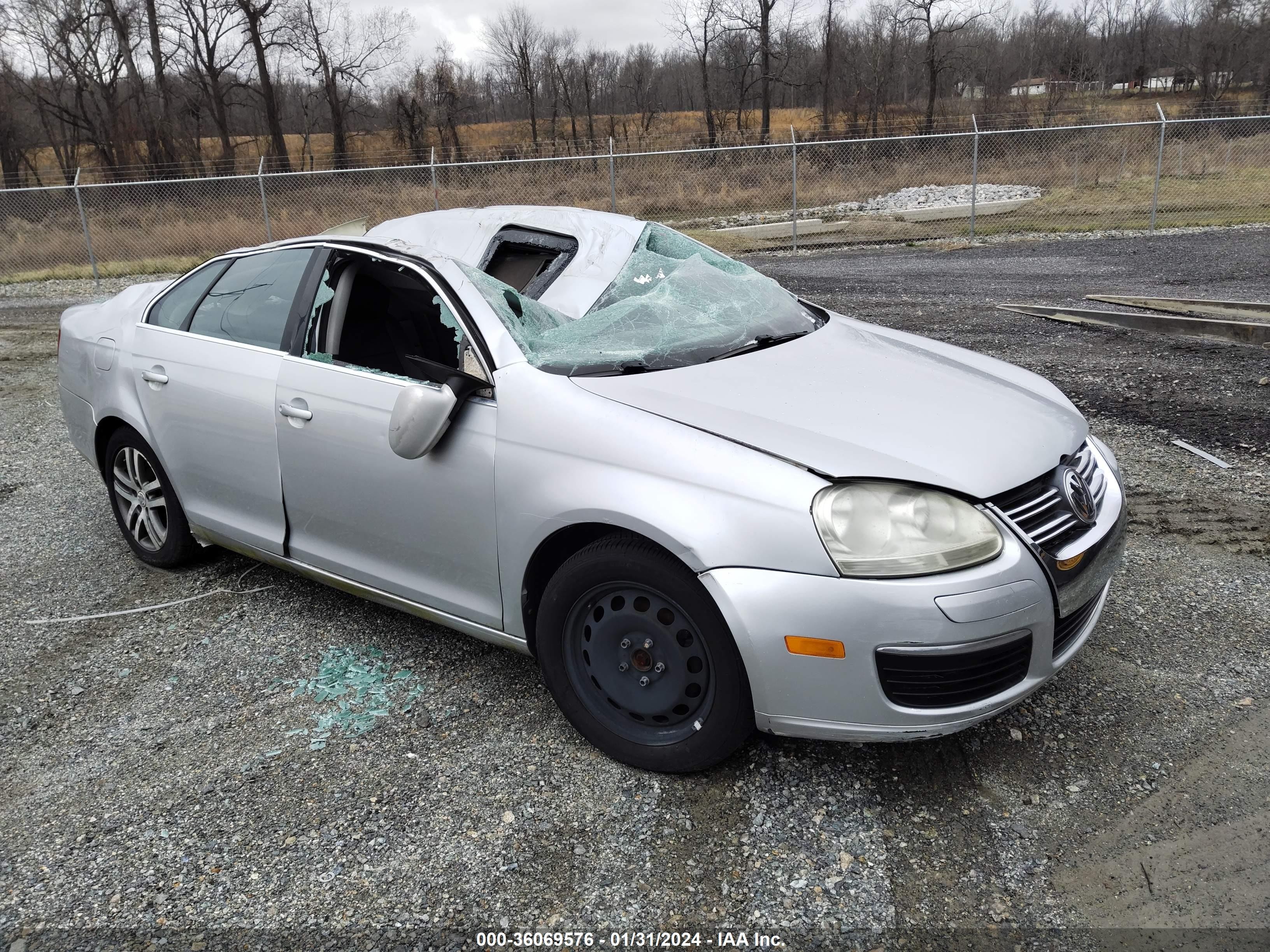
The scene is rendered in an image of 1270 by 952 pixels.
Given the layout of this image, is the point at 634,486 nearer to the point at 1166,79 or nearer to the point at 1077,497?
the point at 1077,497

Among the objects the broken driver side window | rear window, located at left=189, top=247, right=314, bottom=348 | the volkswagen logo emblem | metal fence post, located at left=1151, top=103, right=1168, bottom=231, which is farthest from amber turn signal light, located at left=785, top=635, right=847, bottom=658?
metal fence post, located at left=1151, top=103, right=1168, bottom=231

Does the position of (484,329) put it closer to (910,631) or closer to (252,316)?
(252,316)

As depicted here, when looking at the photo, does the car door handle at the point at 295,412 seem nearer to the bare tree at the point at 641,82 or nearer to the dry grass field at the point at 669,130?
the dry grass field at the point at 669,130

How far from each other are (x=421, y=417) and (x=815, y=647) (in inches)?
53.3

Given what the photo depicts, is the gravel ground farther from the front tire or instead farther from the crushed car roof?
the crushed car roof

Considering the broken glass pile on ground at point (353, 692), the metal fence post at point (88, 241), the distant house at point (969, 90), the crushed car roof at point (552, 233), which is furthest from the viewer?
the distant house at point (969, 90)

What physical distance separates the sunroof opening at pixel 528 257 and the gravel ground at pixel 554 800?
4.58 ft

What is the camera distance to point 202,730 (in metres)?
3.16

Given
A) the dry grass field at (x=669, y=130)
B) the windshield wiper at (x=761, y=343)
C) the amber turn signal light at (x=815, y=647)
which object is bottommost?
the amber turn signal light at (x=815, y=647)

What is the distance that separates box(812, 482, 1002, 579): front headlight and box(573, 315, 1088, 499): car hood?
0.15 ft

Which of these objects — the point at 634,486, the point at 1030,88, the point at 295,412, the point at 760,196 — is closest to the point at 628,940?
the point at 634,486

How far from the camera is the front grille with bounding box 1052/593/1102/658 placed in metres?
2.57

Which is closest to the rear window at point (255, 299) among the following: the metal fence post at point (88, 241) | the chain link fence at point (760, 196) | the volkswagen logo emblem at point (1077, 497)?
the volkswagen logo emblem at point (1077, 497)

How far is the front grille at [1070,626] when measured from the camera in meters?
2.57
